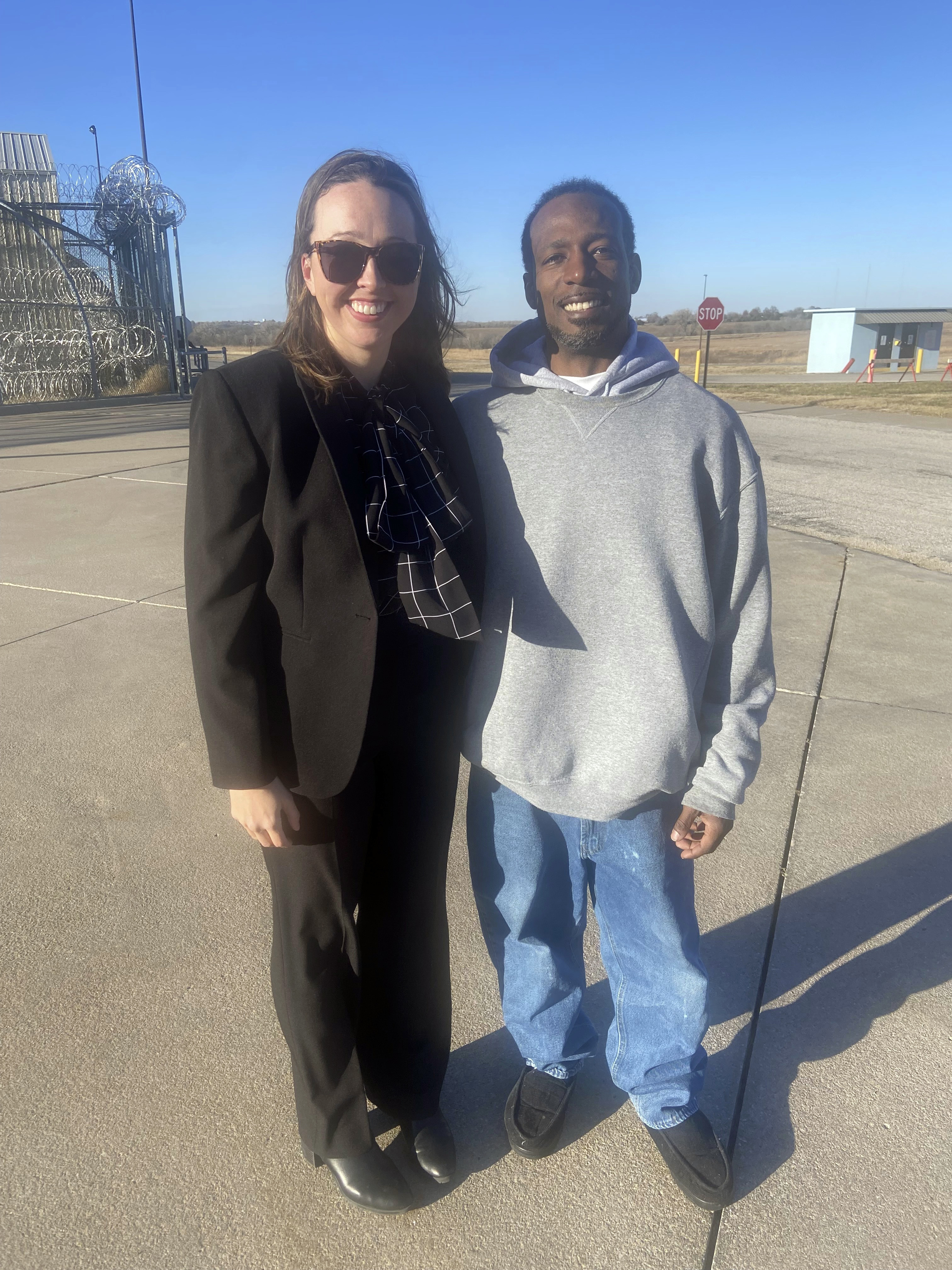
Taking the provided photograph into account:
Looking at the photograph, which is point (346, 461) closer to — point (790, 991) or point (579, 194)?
point (579, 194)

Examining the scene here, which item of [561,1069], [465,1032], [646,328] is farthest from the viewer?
[646,328]

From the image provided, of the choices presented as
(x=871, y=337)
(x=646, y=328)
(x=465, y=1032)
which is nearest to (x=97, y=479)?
(x=465, y=1032)

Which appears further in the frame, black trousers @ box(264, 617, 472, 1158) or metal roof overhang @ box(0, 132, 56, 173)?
metal roof overhang @ box(0, 132, 56, 173)

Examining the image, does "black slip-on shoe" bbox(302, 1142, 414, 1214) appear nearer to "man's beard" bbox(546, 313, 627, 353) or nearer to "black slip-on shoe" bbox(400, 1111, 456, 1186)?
"black slip-on shoe" bbox(400, 1111, 456, 1186)

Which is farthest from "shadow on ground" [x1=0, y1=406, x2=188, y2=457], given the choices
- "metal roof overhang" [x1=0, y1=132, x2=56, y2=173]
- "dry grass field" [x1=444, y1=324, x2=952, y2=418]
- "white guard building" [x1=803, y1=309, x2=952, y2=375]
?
"white guard building" [x1=803, y1=309, x2=952, y2=375]

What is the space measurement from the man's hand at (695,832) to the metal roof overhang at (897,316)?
114ft

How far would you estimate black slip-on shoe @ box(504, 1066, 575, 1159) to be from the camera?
2.03 meters

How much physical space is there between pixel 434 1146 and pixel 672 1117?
50 centimetres

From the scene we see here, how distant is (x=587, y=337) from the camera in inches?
69.7

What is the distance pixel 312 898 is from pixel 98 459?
11.0 m

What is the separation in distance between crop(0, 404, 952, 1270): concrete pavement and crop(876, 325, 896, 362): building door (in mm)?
33090

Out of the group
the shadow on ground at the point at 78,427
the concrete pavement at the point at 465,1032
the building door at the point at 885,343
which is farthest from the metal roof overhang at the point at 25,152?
the building door at the point at 885,343

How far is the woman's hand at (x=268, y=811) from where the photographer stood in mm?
1693

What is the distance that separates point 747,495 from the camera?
1784 millimetres
